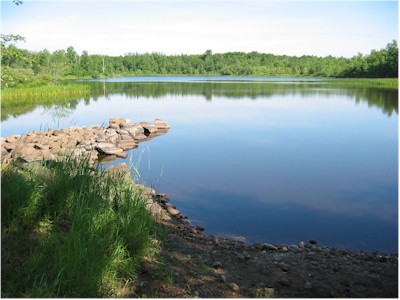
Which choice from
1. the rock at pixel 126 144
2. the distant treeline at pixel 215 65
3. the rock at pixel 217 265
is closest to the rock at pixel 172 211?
the rock at pixel 217 265

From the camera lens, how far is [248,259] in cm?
439

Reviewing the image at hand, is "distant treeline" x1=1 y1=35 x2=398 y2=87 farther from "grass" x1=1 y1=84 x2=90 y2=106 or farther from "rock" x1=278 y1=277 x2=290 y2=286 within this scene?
"rock" x1=278 y1=277 x2=290 y2=286

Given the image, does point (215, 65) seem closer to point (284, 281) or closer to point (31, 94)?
point (31, 94)

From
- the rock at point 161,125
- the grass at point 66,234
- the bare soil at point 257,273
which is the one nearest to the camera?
the grass at point 66,234

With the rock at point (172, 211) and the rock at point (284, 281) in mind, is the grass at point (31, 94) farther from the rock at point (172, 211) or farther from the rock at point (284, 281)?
the rock at point (284, 281)

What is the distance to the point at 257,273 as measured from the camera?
12.9ft

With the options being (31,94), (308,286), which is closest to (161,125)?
(31,94)

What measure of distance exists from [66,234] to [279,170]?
7.40 meters

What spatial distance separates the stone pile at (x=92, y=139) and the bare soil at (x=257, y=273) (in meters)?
6.13

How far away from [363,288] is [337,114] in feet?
60.9

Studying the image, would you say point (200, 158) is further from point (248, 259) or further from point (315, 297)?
point (315, 297)

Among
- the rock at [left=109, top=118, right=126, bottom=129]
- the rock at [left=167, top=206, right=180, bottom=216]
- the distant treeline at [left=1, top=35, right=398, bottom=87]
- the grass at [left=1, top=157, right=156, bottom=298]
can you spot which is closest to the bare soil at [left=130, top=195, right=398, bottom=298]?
the grass at [left=1, top=157, right=156, bottom=298]

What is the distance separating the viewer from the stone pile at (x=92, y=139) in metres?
10.7

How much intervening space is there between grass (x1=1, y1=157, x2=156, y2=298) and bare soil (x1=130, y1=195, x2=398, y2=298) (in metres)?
0.26
